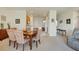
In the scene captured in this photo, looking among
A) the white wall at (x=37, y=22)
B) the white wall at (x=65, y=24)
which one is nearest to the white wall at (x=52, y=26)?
the white wall at (x=65, y=24)

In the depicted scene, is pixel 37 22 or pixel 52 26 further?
pixel 52 26

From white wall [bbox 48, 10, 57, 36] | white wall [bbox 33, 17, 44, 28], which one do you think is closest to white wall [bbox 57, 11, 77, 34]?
white wall [bbox 48, 10, 57, 36]

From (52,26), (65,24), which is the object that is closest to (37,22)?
(52,26)

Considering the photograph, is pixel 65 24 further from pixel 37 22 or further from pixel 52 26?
pixel 37 22

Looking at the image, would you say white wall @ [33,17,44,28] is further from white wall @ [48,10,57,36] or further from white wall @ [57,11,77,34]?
white wall @ [57,11,77,34]

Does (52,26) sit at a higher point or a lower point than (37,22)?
lower

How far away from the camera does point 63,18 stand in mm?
3027

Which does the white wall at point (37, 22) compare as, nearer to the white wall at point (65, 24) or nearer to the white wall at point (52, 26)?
the white wall at point (52, 26)

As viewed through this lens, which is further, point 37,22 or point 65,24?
point 65,24
